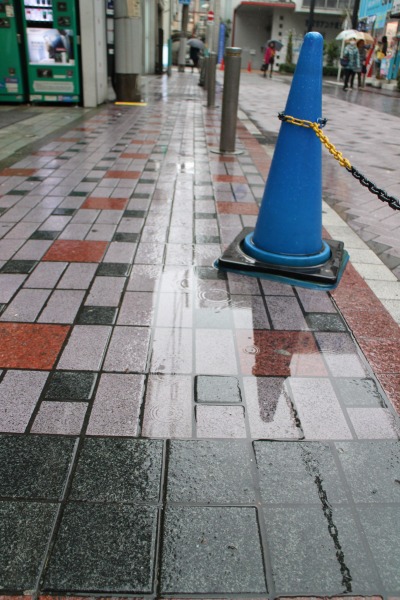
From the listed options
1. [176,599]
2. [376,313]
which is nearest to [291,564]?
[176,599]

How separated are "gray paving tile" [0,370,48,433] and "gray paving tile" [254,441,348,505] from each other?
1.02 metres

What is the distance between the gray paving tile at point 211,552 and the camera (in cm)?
156

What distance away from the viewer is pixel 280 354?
275 centimetres

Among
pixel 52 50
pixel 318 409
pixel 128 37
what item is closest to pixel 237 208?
pixel 318 409

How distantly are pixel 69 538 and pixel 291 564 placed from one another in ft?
2.41

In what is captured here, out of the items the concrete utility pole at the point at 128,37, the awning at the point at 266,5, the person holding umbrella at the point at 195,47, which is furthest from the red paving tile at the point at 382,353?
the awning at the point at 266,5

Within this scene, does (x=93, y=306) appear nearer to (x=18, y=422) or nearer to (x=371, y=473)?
(x=18, y=422)

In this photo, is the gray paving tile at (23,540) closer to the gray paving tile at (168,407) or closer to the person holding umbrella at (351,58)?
the gray paving tile at (168,407)

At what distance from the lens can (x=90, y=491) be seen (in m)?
1.86

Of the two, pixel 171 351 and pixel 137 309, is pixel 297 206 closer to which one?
pixel 137 309

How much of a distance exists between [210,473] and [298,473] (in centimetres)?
35

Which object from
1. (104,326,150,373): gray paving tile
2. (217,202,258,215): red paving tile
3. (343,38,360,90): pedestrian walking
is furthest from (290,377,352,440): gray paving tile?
(343,38,360,90): pedestrian walking

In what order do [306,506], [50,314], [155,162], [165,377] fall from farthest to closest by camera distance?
[155,162] → [50,314] → [165,377] → [306,506]

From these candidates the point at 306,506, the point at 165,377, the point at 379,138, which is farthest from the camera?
the point at 379,138
